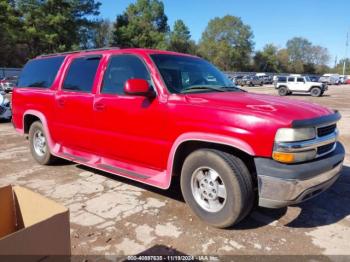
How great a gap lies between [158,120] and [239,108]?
1.03 meters

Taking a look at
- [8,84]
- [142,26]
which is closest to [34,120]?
[8,84]

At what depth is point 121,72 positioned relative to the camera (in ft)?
15.2

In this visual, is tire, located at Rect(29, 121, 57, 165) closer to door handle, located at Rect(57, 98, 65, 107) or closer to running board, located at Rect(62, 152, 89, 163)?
running board, located at Rect(62, 152, 89, 163)

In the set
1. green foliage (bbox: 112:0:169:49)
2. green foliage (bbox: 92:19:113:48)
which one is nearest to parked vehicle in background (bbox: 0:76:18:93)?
green foliage (bbox: 112:0:169:49)

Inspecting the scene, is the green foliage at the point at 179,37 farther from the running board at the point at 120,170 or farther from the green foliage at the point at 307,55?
the running board at the point at 120,170

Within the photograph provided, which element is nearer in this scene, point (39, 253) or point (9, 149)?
point (39, 253)

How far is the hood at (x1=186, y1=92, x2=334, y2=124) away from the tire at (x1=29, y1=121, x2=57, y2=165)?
10.4 ft

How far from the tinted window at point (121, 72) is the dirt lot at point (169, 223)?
140 centimetres

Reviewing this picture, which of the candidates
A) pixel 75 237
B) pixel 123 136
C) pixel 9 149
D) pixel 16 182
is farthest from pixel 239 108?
pixel 9 149

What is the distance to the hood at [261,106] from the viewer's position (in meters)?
3.32

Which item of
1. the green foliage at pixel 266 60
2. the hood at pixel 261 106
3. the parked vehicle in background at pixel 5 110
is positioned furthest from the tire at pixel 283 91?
the green foliage at pixel 266 60

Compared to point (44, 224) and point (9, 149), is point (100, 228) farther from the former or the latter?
point (9, 149)

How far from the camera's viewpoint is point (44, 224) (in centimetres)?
183

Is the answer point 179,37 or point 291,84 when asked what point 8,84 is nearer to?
point 291,84
